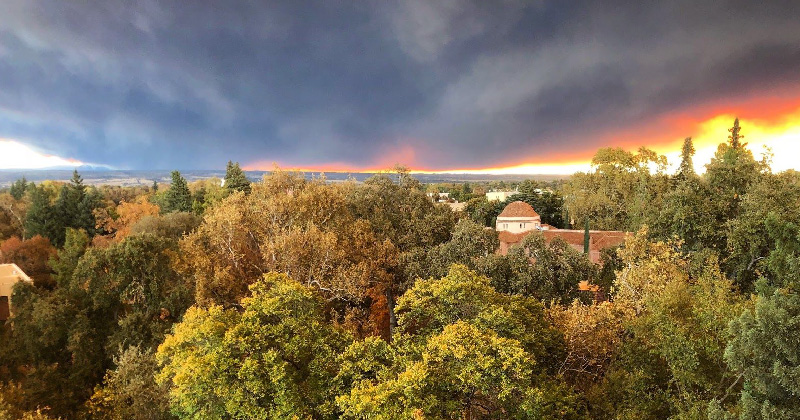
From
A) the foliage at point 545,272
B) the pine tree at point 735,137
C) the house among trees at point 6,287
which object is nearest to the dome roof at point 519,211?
the pine tree at point 735,137

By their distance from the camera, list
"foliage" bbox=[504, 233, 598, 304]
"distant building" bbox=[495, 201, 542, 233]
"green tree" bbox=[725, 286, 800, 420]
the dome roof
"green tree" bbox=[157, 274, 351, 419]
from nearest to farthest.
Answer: "green tree" bbox=[725, 286, 800, 420] → "green tree" bbox=[157, 274, 351, 419] → "foliage" bbox=[504, 233, 598, 304] → "distant building" bbox=[495, 201, 542, 233] → the dome roof

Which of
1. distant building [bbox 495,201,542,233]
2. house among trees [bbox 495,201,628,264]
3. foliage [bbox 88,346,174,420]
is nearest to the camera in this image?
foliage [bbox 88,346,174,420]

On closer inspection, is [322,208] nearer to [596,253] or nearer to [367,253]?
[367,253]

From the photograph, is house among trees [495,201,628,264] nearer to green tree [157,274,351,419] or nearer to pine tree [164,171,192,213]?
green tree [157,274,351,419]

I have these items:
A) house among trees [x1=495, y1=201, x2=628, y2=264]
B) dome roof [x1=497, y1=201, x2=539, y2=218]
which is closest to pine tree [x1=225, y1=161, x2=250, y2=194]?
house among trees [x1=495, y1=201, x2=628, y2=264]

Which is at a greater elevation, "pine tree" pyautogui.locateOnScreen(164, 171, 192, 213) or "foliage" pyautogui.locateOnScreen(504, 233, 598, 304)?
"pine tree" pyautogui.locateOnScreen(164, 171, 192, 213)

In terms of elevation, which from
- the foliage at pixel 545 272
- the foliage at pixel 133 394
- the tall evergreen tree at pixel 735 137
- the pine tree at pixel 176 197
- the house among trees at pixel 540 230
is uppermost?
the tall evergreen tree at pixel 735 137

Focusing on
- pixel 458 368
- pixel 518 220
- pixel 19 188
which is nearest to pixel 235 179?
pixel 518 220

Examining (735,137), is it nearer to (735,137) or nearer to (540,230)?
(735,137)

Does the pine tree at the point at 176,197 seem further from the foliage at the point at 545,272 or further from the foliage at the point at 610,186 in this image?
the foliage at the point at 610,186
